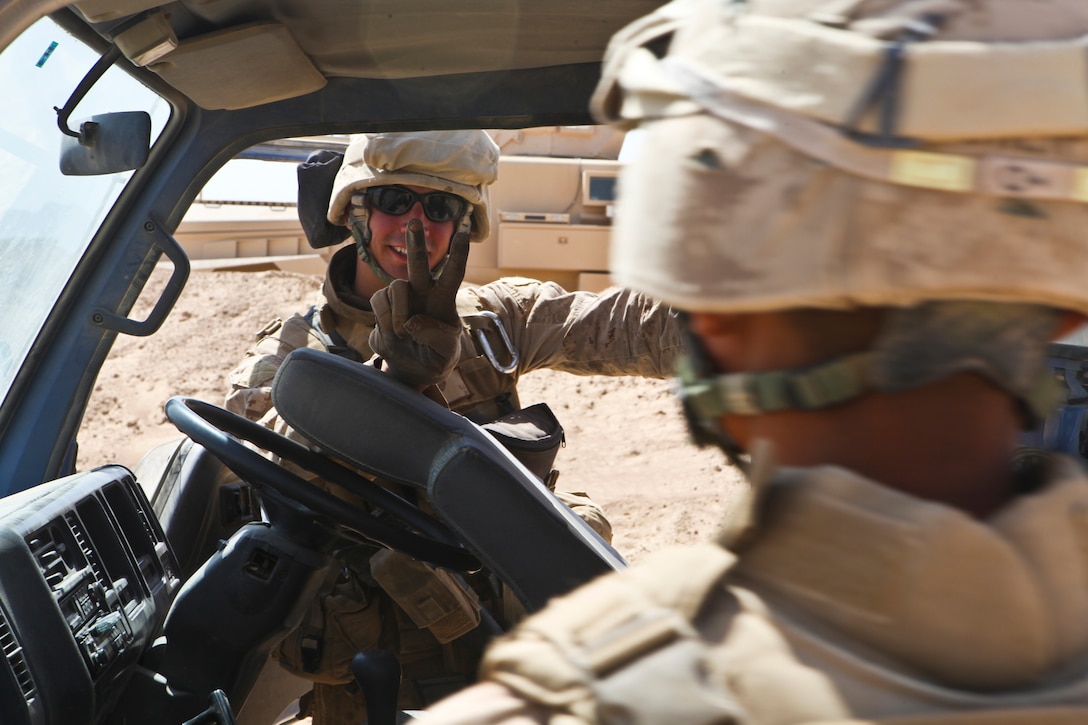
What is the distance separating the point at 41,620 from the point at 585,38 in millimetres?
1416

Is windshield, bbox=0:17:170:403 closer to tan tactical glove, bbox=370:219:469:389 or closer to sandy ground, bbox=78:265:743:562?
tan tactical glove, bbox=370:219:469:389

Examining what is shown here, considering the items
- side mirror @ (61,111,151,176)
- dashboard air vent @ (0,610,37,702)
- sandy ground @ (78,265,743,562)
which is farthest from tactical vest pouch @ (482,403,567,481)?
sandy ground @ (78,265,743,562)

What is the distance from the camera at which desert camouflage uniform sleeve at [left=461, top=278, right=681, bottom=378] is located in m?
3.26

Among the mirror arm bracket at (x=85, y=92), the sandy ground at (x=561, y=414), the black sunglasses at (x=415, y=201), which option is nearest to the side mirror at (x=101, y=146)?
the mirror arm bracket at (x=85, y=92)

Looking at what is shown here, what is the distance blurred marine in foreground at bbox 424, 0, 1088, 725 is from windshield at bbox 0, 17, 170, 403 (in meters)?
1.44

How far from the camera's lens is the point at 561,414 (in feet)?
28.6

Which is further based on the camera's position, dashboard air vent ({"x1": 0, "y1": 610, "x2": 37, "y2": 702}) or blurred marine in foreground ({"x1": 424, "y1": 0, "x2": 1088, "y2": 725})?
dashboard air vent ({"x1": 0, "y1": 610, "x2": 37, "y2": 702})

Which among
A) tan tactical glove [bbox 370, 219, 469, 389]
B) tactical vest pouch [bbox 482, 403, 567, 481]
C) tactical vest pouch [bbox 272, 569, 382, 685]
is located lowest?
tactical vest pouch [bbox 272, 569, 382, 685]

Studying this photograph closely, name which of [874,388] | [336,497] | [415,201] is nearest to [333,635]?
[336,497]

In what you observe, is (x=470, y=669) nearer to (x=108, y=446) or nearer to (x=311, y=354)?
(x=311, y=354)

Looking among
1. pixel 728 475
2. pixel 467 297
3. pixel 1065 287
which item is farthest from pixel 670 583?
pixel 728 475

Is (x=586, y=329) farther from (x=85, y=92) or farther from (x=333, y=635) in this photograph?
(x=85, y=92)

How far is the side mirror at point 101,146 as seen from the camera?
6.62 ft

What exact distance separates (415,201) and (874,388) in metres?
2.55
